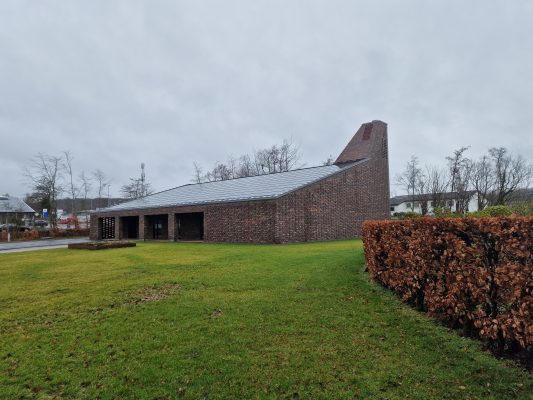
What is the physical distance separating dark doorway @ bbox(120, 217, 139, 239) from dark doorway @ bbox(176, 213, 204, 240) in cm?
598

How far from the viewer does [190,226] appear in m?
25.0

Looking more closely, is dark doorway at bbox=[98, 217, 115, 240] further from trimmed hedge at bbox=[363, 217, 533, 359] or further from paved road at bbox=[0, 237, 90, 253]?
trimmed hedge at bbox=[363, 217, 533, 359]

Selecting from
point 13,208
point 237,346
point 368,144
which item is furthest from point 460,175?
point 13,208

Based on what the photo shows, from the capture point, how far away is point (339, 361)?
3.70m

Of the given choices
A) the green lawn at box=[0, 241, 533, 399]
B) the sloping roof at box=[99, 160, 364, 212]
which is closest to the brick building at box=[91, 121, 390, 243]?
the sloping roof at box=[99, 160, 364, 212]

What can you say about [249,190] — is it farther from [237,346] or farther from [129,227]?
[237,346]

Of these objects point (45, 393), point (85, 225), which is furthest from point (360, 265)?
point (85, 225)

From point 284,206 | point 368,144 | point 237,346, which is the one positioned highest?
point 368,144

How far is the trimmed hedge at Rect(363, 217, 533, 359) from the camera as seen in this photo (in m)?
3.29

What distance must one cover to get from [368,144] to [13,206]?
48.5 m

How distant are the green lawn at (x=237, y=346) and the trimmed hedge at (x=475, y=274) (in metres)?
0.29

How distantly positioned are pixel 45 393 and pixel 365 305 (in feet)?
13.9

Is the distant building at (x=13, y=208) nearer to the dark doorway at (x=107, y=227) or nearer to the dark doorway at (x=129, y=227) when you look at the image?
the dark doorway at (x=107, y=227)

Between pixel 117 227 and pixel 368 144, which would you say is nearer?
pixel 368 144
